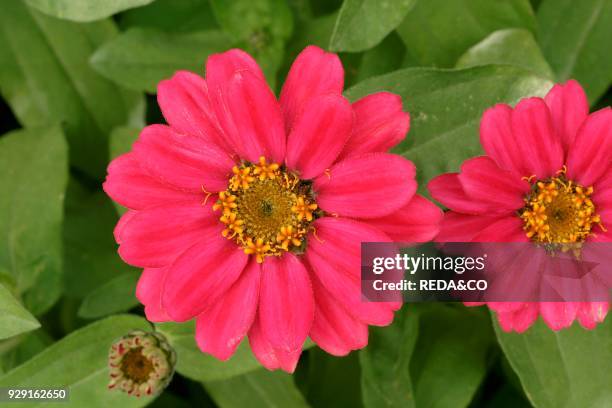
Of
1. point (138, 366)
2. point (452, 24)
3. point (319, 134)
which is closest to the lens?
point (319, 134)

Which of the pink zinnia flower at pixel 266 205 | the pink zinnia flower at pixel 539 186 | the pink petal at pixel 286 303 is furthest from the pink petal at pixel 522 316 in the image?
the pink petal at pixel 286 303

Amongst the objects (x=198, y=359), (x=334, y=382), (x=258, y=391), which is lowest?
(x=334, y=382)

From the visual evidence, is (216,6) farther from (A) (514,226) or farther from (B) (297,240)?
(A) (514,226)

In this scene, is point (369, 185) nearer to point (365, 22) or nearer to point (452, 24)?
point (365, 22)

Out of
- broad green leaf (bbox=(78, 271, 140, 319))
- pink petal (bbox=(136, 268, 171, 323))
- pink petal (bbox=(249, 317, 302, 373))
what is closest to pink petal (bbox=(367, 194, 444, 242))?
pink petal (bbox=(249, 317, 302, 373))

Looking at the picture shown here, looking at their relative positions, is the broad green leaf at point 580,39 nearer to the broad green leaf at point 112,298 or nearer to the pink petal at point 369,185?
the pink petal at point 369,185

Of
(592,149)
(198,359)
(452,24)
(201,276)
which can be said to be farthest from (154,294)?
(452,24)

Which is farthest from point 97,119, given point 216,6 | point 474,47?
point 474,47
